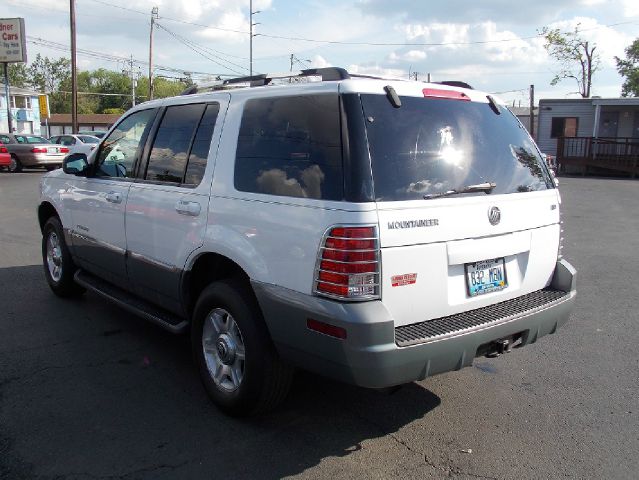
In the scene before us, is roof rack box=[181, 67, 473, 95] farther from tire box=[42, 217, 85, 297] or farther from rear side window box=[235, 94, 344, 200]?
tire box=[42, 217, 85, 297]

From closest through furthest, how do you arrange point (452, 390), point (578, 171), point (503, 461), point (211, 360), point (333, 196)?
1. point (333, 196)
2. point (503, 461)
3. point (211, 360)
4. point (452, 390)
5. point (578, 171)

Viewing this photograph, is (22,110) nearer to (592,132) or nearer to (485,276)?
(592,132)

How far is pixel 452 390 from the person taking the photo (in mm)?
3965

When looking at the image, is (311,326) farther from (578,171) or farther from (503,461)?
(578,171)

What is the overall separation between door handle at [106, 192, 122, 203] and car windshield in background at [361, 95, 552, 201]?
2435mm

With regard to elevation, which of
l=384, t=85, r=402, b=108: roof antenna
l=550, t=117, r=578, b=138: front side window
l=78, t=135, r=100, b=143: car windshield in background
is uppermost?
l=550, t=117, r=578, b=138: front side window

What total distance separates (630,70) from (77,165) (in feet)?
197

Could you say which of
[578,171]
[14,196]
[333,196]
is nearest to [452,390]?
[333,196]

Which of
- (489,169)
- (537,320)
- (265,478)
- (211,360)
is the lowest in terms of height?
(265,478)

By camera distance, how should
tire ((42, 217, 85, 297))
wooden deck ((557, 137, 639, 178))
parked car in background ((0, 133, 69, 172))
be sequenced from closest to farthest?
tire ((42, 217, 85, 297))
parked car in background ((0, 133, 69, 172))
wooden deck ((557, 137, 639, 178))

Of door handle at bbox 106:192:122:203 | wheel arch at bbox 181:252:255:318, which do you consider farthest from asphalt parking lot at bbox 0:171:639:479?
door handle at bbox 106:192:122:203

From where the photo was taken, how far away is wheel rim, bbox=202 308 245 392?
347 cm

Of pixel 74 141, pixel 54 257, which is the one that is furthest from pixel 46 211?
pixel 74 141

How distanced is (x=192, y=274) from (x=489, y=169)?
200cm
